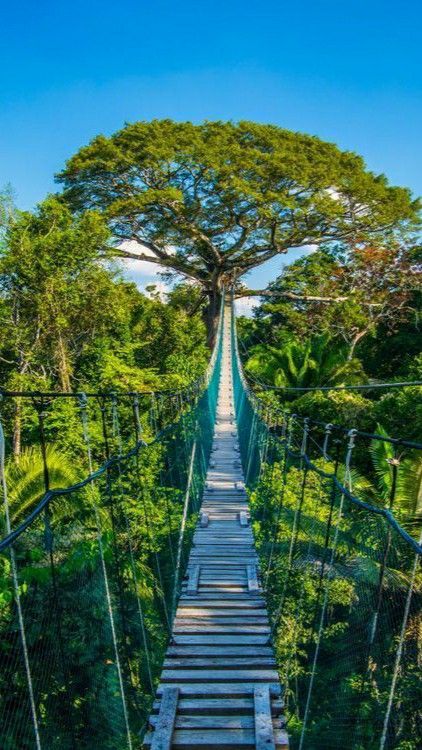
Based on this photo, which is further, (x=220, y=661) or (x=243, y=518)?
(x=243, y=518)

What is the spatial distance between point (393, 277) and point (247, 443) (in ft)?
24.6

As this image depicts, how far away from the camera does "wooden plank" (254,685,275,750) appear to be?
1853 mm

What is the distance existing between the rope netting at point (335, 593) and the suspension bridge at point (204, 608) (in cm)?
3

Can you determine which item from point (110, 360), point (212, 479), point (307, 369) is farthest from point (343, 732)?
point (307, 369)

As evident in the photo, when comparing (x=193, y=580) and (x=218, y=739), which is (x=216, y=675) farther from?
(x=193, y=580)

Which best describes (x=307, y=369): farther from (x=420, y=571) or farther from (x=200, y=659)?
(x=200, y=659)

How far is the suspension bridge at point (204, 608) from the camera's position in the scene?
6.61 ft

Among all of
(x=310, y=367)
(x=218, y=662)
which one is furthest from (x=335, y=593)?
(x=310, y=367)

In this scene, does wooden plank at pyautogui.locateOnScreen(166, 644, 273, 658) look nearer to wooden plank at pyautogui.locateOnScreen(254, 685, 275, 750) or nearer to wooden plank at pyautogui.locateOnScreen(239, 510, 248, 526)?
wooden plank at pyautogui.locateOnScreen(254, 685, 275, 750)

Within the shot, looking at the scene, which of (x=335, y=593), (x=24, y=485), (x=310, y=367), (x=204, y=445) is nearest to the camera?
(x=24, y=485)

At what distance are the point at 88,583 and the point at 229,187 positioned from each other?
954 centimetres

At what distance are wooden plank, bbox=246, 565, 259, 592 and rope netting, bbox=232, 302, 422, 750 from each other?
163 millimetres

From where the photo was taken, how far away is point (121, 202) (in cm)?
1184

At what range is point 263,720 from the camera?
198 cm
